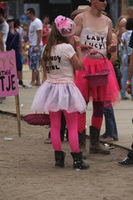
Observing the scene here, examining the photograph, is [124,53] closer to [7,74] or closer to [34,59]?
[34,59]

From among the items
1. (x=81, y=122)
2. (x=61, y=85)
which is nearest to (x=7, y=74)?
(x=81, y=122)

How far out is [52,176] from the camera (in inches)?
216

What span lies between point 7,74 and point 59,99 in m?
2.35

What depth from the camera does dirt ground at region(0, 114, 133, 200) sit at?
4793 mm

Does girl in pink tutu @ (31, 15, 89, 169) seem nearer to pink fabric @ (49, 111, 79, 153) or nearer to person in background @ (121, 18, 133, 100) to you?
pink fabric @ (49, 111, 79, 153)

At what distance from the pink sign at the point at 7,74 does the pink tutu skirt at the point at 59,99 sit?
2.11 m

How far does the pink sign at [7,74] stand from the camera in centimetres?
777

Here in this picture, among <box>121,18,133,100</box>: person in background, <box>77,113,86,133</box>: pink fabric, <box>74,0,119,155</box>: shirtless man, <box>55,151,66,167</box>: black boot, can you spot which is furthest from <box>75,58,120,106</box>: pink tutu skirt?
<box>121,18,133,100</box>: person in background

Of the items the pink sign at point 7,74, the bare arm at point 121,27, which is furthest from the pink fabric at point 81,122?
the bare arm at point 121,27

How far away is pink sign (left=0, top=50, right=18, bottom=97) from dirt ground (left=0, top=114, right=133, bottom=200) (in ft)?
2.75

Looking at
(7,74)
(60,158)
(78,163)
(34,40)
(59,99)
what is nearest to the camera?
(59,99)

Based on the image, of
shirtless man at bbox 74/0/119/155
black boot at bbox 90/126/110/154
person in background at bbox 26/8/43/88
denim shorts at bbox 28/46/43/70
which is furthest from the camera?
denim shorts at bbox 28/46/43/70

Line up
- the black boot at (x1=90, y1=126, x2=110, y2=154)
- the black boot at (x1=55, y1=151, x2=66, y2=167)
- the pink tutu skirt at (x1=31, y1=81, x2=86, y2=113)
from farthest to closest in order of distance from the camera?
the black boot at (x1=90, y1=126, x2=110, y2=154) → the black boot at (x1=55, y1=151, x2=66, y2=167) → the pink tutu skirt at (x1=31, y1=81, x2=86, y2=113)

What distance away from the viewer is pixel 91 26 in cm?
632
